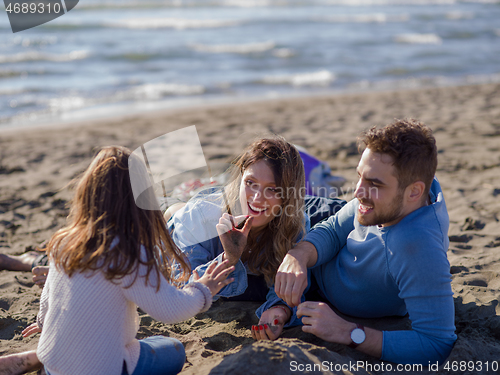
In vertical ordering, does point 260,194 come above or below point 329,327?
above

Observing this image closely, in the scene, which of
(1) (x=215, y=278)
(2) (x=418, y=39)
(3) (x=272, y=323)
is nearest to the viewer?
(1) (x=215, y=278)

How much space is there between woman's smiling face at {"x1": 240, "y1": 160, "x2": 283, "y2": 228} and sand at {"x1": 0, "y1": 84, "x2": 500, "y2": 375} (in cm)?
66

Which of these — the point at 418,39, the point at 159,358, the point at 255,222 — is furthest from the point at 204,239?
the point at 418,39

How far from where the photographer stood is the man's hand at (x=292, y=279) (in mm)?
2463

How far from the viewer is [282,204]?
9.39 ft

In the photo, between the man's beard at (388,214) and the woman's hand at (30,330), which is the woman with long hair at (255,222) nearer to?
the man's beard at (388,214)

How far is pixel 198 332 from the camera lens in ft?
9.28

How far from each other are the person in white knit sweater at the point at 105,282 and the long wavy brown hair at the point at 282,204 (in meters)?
0.94

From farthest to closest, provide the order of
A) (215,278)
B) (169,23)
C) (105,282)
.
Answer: (169,23), (215,278), (105,282)

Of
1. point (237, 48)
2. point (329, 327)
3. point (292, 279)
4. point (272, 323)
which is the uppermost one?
point (237, 48)

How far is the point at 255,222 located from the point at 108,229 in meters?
1.12
